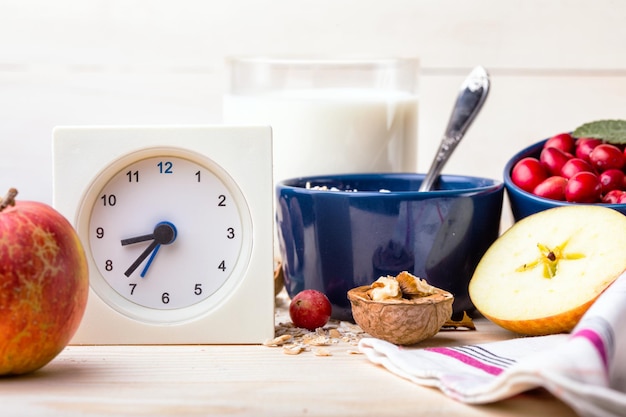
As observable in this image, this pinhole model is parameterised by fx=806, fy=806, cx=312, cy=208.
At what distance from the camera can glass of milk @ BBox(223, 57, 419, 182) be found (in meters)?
1.26

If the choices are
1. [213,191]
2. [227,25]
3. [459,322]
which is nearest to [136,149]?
[213,191]

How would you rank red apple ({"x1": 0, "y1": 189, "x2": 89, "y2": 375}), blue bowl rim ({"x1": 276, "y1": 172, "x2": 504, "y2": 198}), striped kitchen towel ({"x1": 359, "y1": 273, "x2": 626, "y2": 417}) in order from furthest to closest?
blue bowl rim ({"x1": 276, "y1": 172, "x2": 504, "y2": 198}) < red apple ({"x1": 0, "y1": 189, "x2": 89, "y2": 375}) < striped kitchen towel ({"x1": 359, "y1": 273, "x2": 626, "y2": 417})

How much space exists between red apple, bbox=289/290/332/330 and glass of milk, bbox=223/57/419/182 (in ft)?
1.19

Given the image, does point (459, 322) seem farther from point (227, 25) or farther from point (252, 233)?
point (227, 25)

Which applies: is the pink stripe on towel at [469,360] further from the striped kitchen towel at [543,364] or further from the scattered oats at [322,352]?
the scattered oats at [322,352]

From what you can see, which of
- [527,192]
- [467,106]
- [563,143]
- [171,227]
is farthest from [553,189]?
[171,227]

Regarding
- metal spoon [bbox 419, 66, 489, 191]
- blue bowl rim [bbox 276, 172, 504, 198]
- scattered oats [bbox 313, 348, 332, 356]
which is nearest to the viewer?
scattered oats [bbox 313, 348, 332, 356]

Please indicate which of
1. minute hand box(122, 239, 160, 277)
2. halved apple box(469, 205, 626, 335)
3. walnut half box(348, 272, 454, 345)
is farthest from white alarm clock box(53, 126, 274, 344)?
halved apple box(469, 205, 626, 335)

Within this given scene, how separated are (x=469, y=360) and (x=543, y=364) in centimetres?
15

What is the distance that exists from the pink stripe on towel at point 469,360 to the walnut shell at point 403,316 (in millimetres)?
44

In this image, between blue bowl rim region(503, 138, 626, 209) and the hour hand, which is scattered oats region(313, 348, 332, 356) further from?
blue bowl rim region(503, 138, 626, 209)

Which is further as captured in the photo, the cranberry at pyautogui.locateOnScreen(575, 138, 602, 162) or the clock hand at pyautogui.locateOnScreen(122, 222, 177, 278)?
the cranberry at pyautogui.locateOnScreen(575, 138, 602, 162)

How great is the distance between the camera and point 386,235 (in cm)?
98

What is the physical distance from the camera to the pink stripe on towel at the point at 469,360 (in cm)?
75
